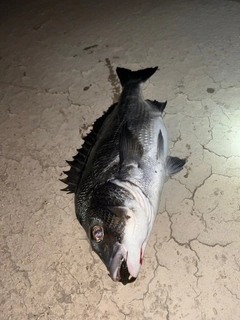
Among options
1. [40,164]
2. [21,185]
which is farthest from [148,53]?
[21,185]

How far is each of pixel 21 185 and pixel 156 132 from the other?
59.7 inches

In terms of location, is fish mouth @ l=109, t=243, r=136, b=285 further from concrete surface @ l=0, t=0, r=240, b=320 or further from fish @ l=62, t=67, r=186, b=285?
concrete surface @ l=0, t=0, r=240, b=320

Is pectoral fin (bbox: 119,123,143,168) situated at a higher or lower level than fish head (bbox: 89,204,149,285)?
higher

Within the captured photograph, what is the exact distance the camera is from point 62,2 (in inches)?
193

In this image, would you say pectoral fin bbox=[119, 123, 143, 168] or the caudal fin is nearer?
pectoral fin bbox=[119, 123, 143, 168]

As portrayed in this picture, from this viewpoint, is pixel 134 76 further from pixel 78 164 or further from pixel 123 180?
pixel 123 180

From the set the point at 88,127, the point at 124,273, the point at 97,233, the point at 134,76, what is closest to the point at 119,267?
the point at 124,273

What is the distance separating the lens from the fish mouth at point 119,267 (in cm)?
197

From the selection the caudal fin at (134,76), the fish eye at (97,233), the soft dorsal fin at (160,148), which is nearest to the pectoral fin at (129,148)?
the soft dorsal fin at (160,148)

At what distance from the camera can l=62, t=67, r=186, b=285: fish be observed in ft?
6.73

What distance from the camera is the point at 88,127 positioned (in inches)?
132

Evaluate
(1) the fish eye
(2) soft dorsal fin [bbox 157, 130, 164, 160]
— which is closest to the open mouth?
(1) the fish eye

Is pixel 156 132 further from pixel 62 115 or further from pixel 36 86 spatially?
pixel 36 86

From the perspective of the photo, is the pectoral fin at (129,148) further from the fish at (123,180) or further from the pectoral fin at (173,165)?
the pectoral fin at (173,165)
